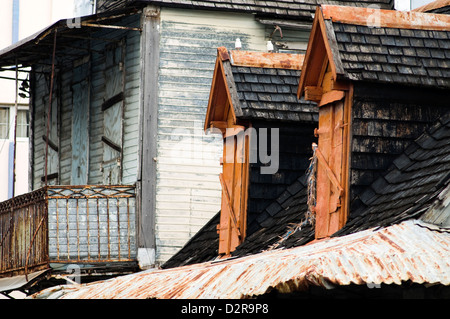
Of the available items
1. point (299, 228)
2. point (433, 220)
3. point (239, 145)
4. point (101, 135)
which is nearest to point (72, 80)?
point (101, 135)

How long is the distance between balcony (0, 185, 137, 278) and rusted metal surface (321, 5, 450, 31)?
775cm

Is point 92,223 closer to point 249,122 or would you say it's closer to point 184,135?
point 184,135

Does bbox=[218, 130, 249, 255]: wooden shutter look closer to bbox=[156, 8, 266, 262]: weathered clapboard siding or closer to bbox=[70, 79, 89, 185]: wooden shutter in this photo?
bbox=[156, 8, 266, 262]: weathered clapboard siding

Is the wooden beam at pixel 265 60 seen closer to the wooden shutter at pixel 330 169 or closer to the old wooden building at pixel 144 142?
the wooden shutter at pixel 330 169

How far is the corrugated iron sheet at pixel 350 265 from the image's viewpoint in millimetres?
7730

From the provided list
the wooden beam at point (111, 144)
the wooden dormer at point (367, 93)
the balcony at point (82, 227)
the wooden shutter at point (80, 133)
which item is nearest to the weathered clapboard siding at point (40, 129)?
the wooden shutter at point (80, 133)

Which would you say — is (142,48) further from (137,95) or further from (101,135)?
(101,135)

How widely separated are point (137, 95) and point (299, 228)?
6996mm

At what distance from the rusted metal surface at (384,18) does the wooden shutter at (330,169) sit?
2.95 ft

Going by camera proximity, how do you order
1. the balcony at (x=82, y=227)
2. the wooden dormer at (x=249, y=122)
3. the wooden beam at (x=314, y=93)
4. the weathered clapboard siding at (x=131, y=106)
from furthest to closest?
the weathered clapboard siding at (x=131, y=106) < the balcony at (x=82, y=227) < the wooden dormer at (x=249, y=122) < the wooden beam at (x=314, y=93)

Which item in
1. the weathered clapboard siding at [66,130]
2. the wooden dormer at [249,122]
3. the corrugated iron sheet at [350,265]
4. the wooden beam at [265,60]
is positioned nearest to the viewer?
the corrugated iron sheet at [350,265]

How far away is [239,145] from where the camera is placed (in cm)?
1407

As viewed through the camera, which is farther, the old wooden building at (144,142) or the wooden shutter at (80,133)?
the wooden shutter at (80,133)

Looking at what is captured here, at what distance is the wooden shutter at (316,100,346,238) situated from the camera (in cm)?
1097
